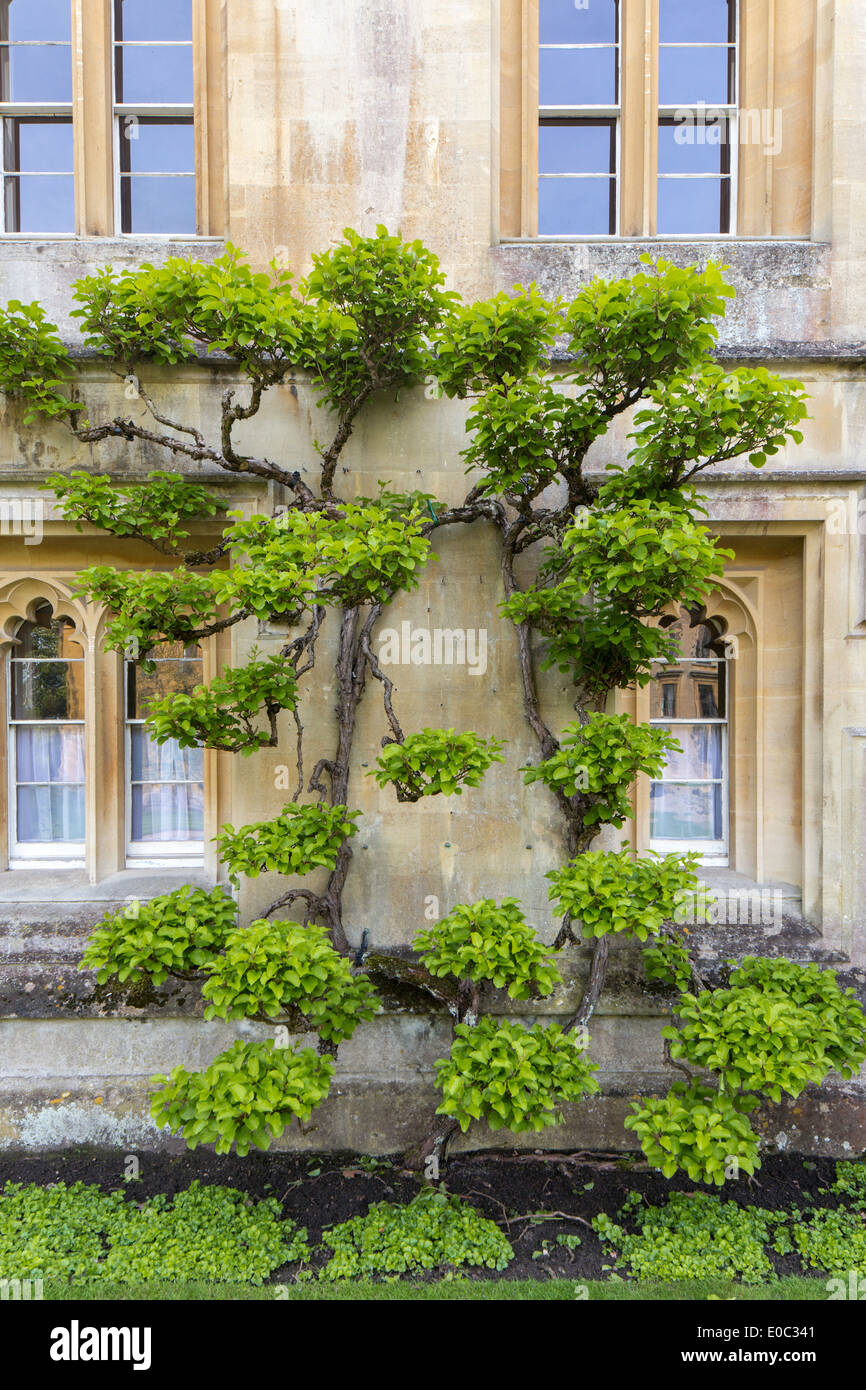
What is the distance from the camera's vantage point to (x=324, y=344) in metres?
3.51

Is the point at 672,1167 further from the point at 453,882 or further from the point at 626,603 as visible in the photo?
the point at 626,603

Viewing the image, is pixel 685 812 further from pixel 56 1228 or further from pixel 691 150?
pixel 691 150

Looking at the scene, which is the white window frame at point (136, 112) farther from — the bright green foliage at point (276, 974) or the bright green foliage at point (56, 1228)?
the bright green foliage at point (56, 1228)

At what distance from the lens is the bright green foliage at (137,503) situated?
12.1 ft

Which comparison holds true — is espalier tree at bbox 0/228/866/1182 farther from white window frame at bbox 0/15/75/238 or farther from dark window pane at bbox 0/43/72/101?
dark window pane at bbox 0/43/72/101

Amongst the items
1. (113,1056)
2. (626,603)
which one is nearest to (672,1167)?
(626,603)

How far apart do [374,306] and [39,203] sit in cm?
308

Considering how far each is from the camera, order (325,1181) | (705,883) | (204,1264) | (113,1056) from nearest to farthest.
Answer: (204,1264) < (325,1181) < (113,1056) < (705,883)

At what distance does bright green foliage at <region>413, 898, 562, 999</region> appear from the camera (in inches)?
121

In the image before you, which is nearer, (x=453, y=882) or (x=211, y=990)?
(x=211, y=990)

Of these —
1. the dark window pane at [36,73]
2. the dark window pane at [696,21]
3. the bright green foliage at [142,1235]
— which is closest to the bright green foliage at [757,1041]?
the bright green foliage at [142,1235]

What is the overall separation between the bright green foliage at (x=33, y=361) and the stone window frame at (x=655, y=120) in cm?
293

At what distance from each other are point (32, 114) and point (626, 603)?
5.38 meters

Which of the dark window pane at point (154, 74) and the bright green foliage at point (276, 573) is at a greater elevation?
the dark window pane at point (154, 74)
